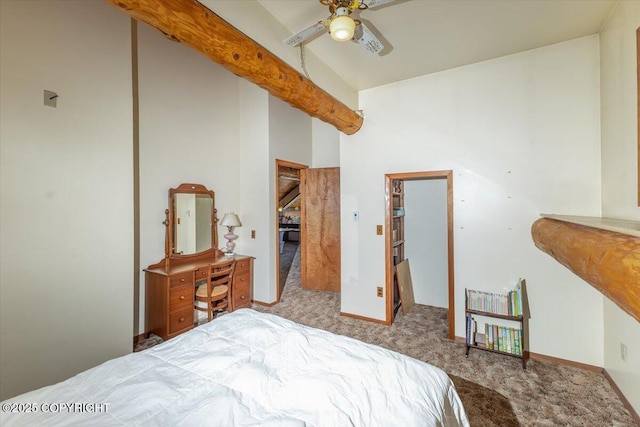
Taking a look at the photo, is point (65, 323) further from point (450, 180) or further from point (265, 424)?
point (450, 180)

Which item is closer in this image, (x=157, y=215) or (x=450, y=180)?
(x=450, y=180)

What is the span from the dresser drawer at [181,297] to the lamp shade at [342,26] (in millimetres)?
2881

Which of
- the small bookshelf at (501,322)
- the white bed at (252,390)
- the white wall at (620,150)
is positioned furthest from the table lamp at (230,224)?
the white wall at (620,150)

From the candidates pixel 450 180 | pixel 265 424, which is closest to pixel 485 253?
pixel 450 180

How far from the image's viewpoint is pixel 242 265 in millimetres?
3740

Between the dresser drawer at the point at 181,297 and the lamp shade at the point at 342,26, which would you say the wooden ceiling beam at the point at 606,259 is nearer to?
the lamp shade at the point at 342,26

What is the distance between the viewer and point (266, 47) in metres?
1.94

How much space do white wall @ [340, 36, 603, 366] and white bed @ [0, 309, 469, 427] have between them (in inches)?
73.5

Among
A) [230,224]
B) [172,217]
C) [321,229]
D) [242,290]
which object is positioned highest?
[172,217]

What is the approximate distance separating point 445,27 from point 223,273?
3.50 metres

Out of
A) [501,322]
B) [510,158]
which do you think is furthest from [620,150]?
[501,322]

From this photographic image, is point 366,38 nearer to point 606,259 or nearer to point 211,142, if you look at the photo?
point 606,259

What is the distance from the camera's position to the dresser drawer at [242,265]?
366cm

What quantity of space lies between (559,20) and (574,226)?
1729mm
